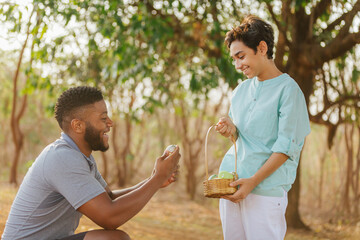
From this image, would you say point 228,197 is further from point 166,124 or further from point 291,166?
point 166,124

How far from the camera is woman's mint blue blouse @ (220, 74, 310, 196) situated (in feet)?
7.33

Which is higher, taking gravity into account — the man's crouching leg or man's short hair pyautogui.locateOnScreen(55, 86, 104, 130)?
man's short hair pyautogui.locateOnScreen(55, 86, 104, 130)

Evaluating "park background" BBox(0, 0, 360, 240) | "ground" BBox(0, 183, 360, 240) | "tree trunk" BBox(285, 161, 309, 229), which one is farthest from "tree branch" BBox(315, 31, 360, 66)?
"ground" BBox(0, 183, 360, 240)

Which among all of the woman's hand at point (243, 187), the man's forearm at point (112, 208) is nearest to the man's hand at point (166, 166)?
the man's forearm at point (112, 208)

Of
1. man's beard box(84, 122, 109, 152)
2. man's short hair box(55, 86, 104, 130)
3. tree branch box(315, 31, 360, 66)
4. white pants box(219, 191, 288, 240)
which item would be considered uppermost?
tree branch box(315, 31, 360, 66)

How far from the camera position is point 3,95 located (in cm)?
1397

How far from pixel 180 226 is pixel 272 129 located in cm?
528

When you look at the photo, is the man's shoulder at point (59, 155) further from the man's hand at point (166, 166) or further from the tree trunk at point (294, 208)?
the tree trunk at point (294, 208)

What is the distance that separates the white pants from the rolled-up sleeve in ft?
0.84

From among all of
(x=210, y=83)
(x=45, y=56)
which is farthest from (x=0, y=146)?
(x=210, y=83)

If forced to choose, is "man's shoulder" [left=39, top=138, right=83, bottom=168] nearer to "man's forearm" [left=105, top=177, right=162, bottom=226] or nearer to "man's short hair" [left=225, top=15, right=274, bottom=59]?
"man's forearm" [left=105, top=177, right=162, bottom=226]

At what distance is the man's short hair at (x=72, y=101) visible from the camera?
252cm

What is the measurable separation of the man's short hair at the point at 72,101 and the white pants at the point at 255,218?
0.96 m

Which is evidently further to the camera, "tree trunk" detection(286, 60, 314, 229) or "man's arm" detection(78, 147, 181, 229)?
"tree trunk" detection(286, 60, 314, 229)
